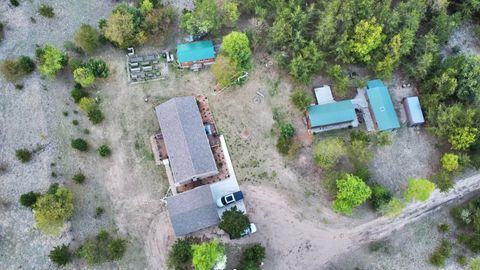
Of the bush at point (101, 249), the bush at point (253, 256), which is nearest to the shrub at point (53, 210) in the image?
the bush at point (101, 249)

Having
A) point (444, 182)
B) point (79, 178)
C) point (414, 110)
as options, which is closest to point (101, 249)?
point (79, 178)

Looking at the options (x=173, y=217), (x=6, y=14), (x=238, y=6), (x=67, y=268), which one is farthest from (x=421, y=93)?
(x=6, y=14)

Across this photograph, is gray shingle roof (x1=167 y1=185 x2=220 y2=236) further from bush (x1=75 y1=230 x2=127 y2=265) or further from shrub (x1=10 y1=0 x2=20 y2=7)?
shrub (x1=10 y1=0 x2=20 y2=7)

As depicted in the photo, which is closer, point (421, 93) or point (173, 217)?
point (173, 217)

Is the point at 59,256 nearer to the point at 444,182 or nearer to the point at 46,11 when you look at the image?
the point at 46,11

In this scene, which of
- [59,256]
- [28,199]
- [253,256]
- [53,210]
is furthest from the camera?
[253,256]

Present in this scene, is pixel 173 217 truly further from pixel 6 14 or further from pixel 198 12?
pixel 6 14

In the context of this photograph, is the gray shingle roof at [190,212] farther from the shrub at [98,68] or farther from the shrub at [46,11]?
the shrub at [46,11]
